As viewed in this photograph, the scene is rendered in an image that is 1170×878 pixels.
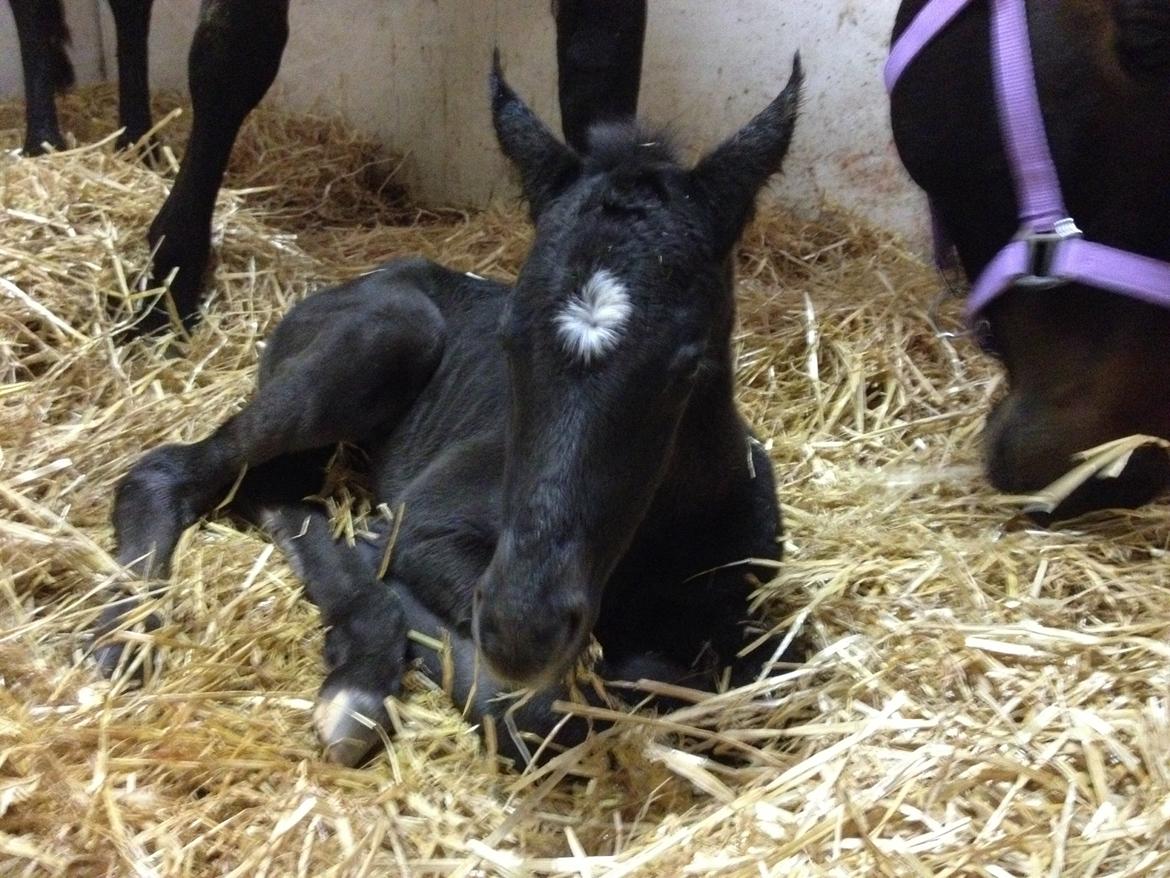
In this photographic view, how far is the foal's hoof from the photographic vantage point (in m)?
1.90

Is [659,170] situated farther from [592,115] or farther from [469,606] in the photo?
[592,115]

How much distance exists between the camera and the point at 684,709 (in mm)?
1873

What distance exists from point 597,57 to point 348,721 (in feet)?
6.80

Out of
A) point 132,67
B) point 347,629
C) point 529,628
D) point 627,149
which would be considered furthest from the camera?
point 132,67

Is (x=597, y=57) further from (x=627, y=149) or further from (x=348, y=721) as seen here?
(x=348, y=721)

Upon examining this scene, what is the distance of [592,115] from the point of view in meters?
3.21

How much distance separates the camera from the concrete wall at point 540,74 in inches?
164

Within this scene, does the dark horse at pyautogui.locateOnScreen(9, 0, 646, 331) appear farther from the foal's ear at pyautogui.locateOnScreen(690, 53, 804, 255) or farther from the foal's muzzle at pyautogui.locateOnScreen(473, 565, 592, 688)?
the foal's muzzle at pyautogui.locateOnScreen(473, 565, 592, 688)

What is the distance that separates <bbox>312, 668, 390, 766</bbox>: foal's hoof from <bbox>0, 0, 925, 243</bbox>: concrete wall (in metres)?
3.03

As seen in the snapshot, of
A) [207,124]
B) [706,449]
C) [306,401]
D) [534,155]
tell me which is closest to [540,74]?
[207,124]

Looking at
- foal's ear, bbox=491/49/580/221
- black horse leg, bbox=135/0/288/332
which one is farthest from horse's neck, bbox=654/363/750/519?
black horse leg, bbox=135/0/288/332

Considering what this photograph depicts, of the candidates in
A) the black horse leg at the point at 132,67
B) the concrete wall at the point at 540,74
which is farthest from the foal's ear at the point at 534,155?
the black horse leg at the point at 132,67

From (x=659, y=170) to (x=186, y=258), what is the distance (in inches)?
83.9

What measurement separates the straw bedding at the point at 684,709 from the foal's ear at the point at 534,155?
0.92 metres
